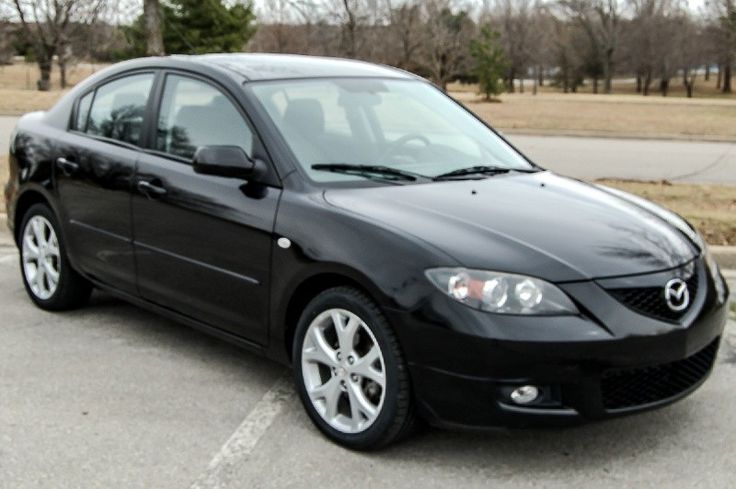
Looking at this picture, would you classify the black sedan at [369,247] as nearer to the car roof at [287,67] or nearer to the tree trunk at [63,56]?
the car roof at [287,67]

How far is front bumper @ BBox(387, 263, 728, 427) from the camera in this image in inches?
136

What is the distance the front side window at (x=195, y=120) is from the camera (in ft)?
15.2

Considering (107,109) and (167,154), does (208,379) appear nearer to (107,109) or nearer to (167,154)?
(167,154)

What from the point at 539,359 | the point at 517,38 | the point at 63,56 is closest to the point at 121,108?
the point at 539,359

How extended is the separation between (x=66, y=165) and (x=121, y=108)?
0.49 metres

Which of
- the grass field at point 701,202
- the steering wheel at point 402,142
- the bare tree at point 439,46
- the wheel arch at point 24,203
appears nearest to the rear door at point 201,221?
the steering wheel at point 402,142

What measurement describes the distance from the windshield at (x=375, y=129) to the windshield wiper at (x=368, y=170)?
0.02 m

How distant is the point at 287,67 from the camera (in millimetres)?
5074

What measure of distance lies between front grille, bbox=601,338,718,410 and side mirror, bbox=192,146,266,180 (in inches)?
71.4

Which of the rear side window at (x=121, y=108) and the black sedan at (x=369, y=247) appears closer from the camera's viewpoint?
the black sedan at (x=369, y=247)

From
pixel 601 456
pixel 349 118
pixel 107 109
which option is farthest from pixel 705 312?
pixel 107 109

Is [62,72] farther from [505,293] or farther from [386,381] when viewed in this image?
[505,293]

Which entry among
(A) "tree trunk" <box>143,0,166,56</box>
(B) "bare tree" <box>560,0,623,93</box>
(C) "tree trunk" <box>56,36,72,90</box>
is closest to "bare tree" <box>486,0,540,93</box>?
(B) "bare tree" <box>560,0,623,93</box>

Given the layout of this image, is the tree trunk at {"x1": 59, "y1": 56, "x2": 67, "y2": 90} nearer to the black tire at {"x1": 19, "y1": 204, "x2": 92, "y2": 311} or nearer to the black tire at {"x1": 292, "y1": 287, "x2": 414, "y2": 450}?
the black tire at {"x1": 19, "y1": 204, "x2": 92, "y2": 311}
